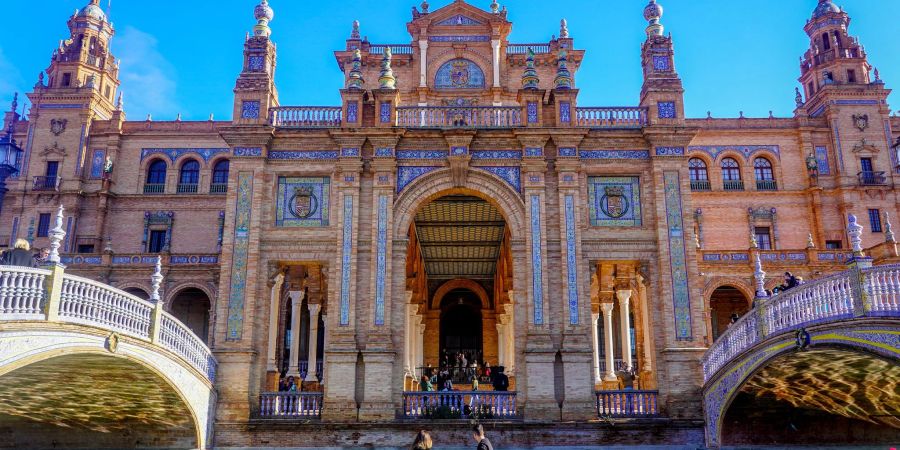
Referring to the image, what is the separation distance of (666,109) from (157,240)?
Answer: 2598 centimetres

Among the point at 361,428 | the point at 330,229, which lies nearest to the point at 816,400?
the point at 361,428

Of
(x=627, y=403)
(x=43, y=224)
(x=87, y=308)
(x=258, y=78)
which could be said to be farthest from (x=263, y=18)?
(x=43, y=224)

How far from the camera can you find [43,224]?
112ft

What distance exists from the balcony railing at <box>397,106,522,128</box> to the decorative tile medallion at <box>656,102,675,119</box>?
3.48 metres

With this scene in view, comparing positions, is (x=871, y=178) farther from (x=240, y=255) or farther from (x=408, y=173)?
(x=240, y=255)

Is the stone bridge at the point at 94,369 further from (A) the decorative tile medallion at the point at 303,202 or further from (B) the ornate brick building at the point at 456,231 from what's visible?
(A) the decorative tile medallion at the point at 303,202

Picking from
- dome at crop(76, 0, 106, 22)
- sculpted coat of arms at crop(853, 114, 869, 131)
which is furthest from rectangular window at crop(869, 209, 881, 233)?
dome at crop(76, 0, 106, 22)

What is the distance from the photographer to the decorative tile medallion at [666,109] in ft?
58.9

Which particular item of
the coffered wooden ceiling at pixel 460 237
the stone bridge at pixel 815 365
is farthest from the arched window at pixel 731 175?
the stone bridge at pixel 815 365

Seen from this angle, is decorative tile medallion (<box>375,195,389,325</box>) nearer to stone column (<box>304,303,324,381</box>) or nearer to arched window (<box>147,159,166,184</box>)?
stone column (<box>304,303,324,381</box>)

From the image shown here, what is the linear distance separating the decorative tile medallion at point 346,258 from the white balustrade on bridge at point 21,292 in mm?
7711

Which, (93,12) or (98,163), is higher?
(93,12)

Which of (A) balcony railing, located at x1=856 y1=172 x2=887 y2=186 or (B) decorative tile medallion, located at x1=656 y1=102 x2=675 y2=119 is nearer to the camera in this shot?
(B) decorative tile medallion, located at x1=656 y1=102 x2=675 y2=119

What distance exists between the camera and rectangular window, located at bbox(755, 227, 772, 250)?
33469mm
